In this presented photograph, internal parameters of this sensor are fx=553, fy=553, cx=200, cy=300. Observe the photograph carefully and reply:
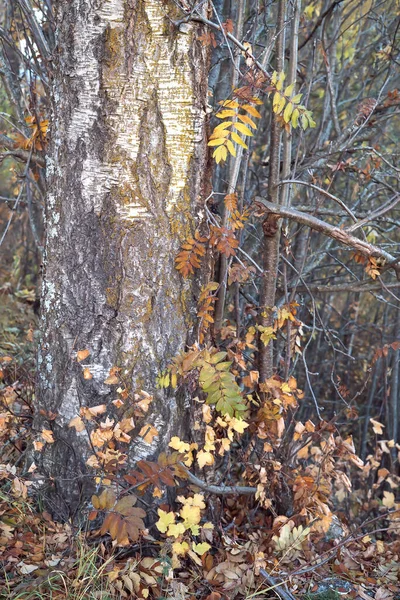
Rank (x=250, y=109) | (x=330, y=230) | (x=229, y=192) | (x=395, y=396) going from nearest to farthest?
(x=250, y=109), (x=330, y=230), (x=229, y=192), (x=395, y=396)

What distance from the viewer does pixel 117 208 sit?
2178 millimetres

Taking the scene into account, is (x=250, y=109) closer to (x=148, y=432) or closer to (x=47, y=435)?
(x=148, y=432)

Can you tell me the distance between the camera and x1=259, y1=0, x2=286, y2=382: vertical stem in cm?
250

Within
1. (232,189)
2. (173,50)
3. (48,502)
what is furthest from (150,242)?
(48,502)

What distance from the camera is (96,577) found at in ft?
6.70

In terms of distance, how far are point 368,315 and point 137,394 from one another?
3772mm

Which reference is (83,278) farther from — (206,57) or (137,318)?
(206,57)

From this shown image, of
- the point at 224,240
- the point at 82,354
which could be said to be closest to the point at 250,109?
the point at 224,240

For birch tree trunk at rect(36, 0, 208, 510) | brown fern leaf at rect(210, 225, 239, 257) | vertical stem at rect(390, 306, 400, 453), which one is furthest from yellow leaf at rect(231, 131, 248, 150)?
vertical stem at rect(390, 306, 400, 453)

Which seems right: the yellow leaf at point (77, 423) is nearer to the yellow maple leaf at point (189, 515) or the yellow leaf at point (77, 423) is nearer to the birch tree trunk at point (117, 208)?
the birch tree trunk at point (117, 208)

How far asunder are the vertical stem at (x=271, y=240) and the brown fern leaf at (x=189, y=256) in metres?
0.45

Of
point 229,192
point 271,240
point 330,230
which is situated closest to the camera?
point 330,230

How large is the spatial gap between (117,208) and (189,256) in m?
0.34

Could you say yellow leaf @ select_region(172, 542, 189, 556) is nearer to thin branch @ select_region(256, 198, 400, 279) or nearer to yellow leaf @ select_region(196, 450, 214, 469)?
yellow leaf @ select_region(196, 450, 214, 469)
